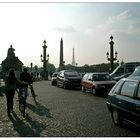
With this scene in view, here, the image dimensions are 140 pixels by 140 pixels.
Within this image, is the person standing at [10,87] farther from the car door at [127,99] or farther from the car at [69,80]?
the car at [69,80]

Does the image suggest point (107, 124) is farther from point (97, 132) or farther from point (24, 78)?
point (24, 78)

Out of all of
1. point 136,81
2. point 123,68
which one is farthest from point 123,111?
point 123,68

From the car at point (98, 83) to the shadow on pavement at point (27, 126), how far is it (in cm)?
1091

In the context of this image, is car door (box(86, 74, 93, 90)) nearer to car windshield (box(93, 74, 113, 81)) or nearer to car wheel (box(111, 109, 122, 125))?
car windshield (box(93, 74, 113, 81))

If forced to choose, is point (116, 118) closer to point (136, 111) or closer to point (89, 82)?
point (136, 111)

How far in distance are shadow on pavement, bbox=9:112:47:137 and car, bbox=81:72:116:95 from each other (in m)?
10.9

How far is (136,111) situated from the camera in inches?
388

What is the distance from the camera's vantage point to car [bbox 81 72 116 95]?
24.8 meters

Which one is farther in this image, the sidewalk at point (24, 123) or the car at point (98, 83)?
the car at point (98, 83)

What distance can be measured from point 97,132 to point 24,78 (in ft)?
27.6

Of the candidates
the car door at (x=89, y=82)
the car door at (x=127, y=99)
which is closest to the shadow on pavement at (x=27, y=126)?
the car door at (x=127, y=99)

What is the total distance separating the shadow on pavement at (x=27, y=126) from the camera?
10555 millimetres

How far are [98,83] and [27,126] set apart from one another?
44.3 feet

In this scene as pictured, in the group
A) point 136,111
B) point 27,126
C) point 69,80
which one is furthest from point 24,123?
point 69,80
